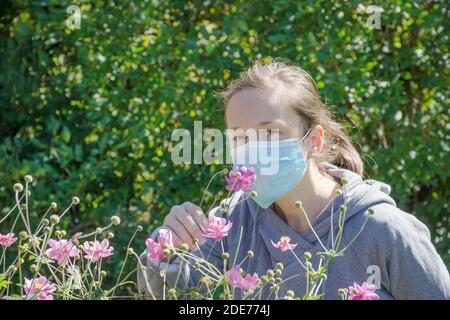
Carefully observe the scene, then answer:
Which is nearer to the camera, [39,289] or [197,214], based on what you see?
[39,289]

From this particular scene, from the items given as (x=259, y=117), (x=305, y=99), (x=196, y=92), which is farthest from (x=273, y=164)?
(x=196, y=92)

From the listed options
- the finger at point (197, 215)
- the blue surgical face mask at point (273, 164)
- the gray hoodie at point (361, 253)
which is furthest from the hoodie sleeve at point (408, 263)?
the finger at point (197, 215)

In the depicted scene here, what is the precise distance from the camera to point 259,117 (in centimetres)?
248

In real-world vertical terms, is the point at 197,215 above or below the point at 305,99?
below

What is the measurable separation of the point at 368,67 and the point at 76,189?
54.4 inches

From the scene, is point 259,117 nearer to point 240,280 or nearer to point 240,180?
point 240,180

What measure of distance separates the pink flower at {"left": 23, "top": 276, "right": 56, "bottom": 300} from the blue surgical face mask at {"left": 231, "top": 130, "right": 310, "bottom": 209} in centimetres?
74

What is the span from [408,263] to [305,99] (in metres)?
0.58

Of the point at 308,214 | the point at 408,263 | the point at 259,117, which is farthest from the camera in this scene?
the point at 308,214

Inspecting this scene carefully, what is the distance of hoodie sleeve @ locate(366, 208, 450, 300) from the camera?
231 cm
